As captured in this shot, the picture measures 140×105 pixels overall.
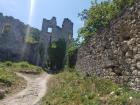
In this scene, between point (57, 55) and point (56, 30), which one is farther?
point (56, 30)

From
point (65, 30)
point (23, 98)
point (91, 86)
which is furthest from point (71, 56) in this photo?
point (65, 30)

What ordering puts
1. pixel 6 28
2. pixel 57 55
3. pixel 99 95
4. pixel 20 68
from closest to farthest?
pixel 99 95, pixel 20 68, pixel 57 55, pixel 6 28

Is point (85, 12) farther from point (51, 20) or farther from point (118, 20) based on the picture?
point (51, 20)

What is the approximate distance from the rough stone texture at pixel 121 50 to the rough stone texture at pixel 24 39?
36.1 m

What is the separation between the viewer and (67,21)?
183ft

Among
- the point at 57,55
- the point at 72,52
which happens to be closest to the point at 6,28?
the point at 57,55

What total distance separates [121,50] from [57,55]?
3327 centimetres

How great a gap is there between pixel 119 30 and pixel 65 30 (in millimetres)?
43954

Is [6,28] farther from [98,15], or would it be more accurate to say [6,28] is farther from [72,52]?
[98,15]

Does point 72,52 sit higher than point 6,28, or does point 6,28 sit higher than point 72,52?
point 6,28

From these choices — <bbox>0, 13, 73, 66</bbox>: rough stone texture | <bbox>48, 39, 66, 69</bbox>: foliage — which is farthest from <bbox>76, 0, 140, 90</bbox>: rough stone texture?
<bbox>0, 13, 73, 66</bbox>: rough stone texture

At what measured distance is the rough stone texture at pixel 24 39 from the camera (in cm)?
5138

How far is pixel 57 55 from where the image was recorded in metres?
44.7

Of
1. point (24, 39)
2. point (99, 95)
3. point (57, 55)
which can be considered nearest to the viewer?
point (99, 95)
